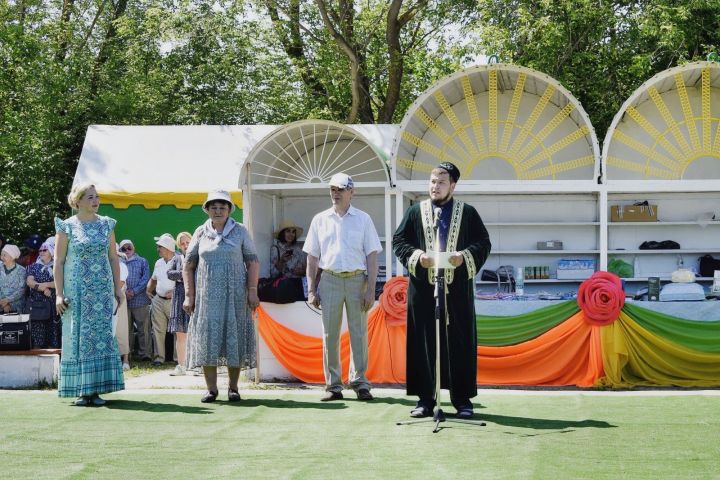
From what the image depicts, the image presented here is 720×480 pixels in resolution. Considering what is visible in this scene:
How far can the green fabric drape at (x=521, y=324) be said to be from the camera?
9047 mm

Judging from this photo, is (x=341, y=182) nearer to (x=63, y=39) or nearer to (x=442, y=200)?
(x=442, y=200)

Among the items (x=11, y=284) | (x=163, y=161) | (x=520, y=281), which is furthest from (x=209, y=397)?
(x=163, y=161)

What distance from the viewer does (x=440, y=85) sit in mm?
9922

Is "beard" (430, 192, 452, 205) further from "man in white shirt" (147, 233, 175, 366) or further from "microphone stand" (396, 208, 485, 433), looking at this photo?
"man in white shirt" (147, 233, 175, 366)

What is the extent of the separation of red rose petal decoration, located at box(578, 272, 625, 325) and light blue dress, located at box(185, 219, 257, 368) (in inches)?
121

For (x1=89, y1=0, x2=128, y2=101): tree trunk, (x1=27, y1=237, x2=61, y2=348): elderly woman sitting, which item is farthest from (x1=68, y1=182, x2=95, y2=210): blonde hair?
(x1=89, y1=0, x2=128, y2=101): tree trunk

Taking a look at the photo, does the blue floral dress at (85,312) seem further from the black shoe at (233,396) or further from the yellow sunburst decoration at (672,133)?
the yellow sunburst decoration at (672,133)

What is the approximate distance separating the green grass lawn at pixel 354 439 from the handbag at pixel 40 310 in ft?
11.0

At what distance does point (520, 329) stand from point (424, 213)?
113 inches

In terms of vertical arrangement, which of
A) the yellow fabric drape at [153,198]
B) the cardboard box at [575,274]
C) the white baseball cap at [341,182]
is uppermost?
the yellow fabric drape at [153,198]

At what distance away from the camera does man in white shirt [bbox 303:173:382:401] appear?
7.73 m

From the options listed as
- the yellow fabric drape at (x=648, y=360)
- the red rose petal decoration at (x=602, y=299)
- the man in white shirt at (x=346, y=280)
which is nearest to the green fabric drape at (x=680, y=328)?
the yellow fabric drape at (x=648, y=360)

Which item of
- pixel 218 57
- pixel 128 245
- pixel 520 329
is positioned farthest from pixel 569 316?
pixel 218 57

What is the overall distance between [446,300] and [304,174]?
392 cm
